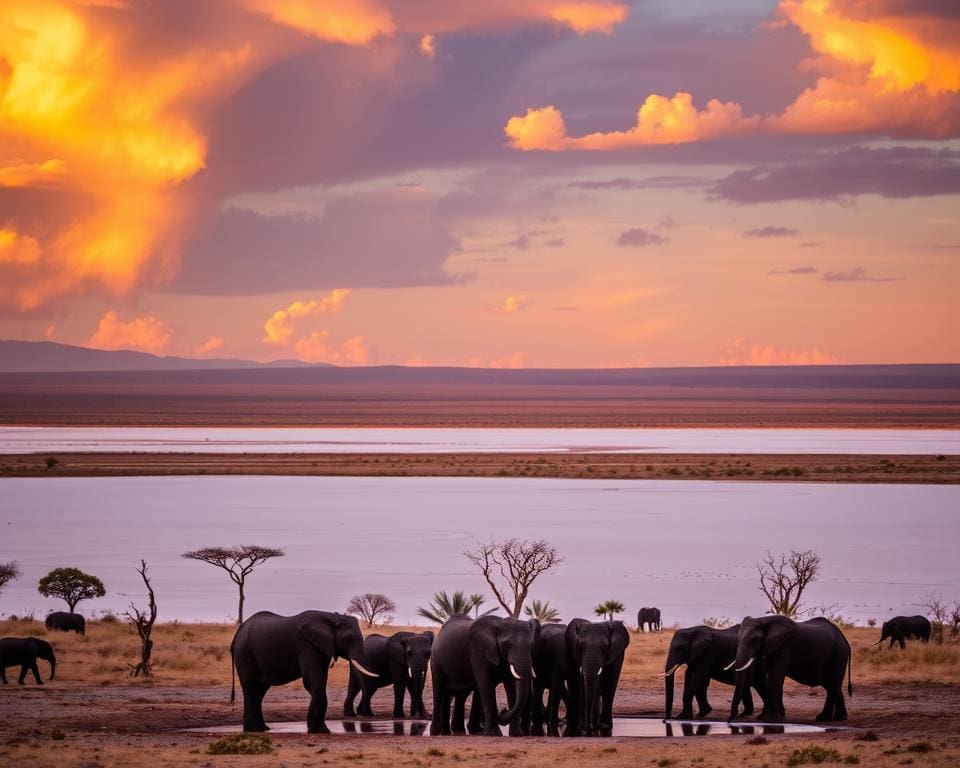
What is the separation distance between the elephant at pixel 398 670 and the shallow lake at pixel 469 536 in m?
13.1

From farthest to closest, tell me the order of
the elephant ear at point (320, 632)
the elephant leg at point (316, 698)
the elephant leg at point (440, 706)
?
the elephant leg at point (440, 706)
the elephant leg at point (316, 698)
the elephant ear at point (320, 632)

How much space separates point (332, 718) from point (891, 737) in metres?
7.75

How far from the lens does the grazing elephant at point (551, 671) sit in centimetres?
A: 1978

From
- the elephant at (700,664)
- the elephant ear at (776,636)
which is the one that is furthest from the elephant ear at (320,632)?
the elephant ear at (776,636)

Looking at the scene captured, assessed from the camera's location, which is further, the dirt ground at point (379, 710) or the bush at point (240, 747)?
the bush at point (240, 747)

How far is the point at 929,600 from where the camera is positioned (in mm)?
37344

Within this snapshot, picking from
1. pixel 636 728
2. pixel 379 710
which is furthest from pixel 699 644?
pixel 379 710

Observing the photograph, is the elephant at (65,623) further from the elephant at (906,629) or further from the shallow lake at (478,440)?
the shallow lake at (478,440)

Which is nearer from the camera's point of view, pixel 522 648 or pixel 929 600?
pixel 522 648

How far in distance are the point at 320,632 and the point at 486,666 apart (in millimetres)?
2164

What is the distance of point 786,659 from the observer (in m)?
19.9

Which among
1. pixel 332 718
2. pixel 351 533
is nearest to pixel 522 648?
pixel 332 718

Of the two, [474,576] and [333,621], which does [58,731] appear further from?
→ [474,576]

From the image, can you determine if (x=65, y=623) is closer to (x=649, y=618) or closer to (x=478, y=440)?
(x=649, y=618)
